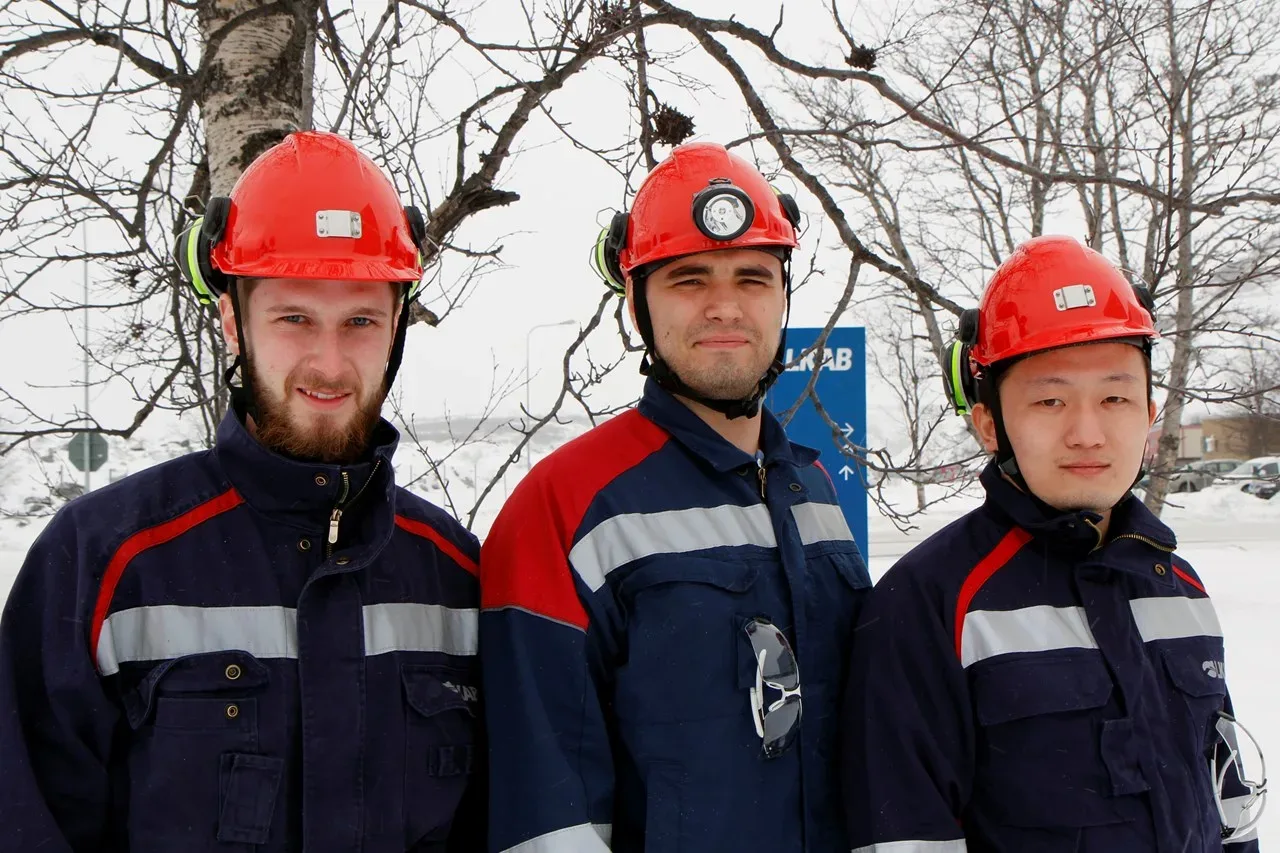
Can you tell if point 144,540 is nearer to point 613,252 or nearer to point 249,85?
point 613,252

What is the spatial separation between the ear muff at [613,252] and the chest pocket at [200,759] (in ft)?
4.49

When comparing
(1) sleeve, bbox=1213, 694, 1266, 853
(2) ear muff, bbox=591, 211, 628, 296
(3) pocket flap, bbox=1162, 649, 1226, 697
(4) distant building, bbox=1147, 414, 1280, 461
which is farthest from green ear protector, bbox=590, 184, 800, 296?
(4) distant building, bbox=1147, 414, 1280, 461

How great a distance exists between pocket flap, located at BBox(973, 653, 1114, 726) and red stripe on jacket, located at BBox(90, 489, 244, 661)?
5.33 ft

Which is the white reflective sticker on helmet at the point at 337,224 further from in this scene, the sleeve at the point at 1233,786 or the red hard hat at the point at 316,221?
the sleeve at the point at 1233,786

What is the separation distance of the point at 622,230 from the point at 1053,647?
→ 57.6 inches

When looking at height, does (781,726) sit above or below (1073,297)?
below

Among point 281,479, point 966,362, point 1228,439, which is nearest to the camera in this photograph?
point 281,479

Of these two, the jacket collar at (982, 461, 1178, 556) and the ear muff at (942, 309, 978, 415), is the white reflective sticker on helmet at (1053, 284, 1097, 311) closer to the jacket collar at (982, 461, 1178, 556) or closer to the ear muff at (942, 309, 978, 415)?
the ear muff at (942, 309, 978, 415)

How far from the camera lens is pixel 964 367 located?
2.54 metres

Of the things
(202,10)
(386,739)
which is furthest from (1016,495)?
(202,10)

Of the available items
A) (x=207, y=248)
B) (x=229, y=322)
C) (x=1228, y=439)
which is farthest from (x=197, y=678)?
(x=1228, y=439)

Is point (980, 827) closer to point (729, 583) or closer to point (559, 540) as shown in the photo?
point (729, 583)

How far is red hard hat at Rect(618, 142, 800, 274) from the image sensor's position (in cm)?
227

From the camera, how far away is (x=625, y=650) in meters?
2.00
